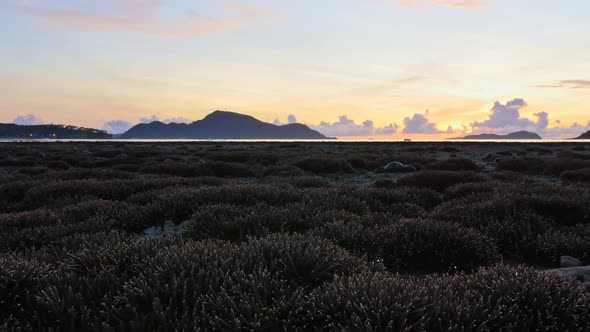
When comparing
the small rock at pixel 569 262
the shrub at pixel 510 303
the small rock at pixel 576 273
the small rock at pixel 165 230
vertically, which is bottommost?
the small rock at pixel 165 230

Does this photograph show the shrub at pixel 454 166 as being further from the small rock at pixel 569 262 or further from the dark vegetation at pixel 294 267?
the small rock at pixel 569 262

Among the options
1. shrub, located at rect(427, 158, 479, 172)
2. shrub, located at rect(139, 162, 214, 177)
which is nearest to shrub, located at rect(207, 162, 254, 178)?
shrub, located at rect(139, 162, 214, 177)

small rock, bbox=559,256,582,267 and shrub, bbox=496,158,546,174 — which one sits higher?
Answer: shrub, bbox=496,158,546,174

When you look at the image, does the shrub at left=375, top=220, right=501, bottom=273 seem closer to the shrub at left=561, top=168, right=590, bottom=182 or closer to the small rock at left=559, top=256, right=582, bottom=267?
the small rock at left=559, top=256, right=582, bottom=267

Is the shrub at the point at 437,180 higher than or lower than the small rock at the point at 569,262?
higher

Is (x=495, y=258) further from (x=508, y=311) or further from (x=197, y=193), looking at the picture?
(x=197, y=193)

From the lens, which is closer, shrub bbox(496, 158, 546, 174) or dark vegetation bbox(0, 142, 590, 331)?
dark vegetation bbox(0, 142, 590, 331)

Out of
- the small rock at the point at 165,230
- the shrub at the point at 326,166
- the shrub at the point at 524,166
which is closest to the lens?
the small rock at the point at 165,230

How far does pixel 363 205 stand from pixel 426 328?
5.53 meters

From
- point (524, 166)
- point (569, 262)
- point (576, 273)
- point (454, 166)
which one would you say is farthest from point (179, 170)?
point (524, 166)

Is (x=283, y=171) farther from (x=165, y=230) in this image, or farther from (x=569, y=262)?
(x=569, y=262)

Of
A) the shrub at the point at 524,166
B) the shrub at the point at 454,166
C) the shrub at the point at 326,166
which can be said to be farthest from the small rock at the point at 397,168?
the shrub at the point at 524,166

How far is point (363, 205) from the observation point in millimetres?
8336

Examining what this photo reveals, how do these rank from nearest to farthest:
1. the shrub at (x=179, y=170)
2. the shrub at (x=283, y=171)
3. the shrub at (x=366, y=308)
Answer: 1. the shrub at (x=366, y=308)
2. the shrub at (x=179, y=170)
3. the shrub at (x=283, y=171)
